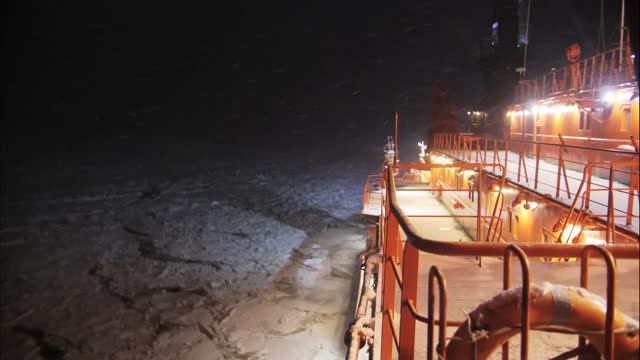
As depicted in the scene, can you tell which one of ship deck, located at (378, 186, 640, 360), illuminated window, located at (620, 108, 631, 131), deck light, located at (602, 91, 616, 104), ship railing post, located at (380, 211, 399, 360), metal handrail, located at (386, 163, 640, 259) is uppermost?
deck light, located at (602, 91, 616, 104)

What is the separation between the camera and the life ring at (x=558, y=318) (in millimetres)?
2088

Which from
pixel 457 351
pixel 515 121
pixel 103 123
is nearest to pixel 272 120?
pixel 103 123

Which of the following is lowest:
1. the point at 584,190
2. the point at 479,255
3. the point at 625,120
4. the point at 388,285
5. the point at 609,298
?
the point at 388,285

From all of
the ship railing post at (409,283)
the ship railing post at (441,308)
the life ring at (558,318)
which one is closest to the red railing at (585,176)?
the life ring at (558,318)

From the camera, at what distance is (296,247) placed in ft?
50.8

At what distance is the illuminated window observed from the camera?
9.58m

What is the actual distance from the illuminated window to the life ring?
9187 millimetres

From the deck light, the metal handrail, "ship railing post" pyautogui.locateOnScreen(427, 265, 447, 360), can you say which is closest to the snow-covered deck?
the deck light

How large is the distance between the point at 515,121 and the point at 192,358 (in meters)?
14.9

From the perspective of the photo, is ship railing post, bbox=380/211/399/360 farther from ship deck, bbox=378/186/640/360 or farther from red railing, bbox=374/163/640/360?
red railing, bbox=374/163/640/360

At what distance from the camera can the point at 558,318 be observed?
210cm

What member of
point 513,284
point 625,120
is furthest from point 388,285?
point 625,120

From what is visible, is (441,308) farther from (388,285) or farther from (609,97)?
(609,97)

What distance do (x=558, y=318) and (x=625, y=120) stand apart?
955 cm
